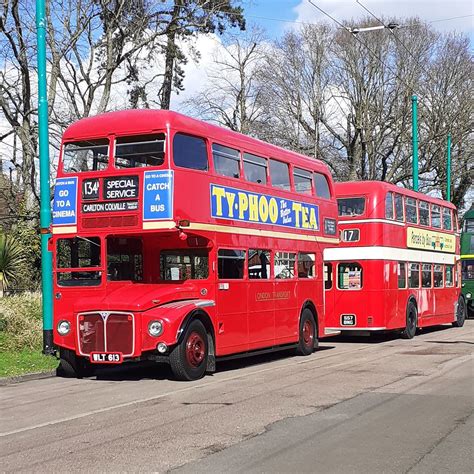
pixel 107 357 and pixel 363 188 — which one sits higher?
pixel 363 188

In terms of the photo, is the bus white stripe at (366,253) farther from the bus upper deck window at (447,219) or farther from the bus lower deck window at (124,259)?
the bus lower deck window at (124,259)

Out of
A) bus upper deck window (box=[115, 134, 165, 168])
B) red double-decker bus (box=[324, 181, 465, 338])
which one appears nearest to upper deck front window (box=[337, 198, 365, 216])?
red double-decker bus (box=[324, 181, 465, 338])

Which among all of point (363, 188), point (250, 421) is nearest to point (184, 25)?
point (363, 188)

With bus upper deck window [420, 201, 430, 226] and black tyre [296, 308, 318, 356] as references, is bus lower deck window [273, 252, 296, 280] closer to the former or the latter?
black tyre [296, 308, 318, 356]

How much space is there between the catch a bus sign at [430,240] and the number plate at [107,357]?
41.7 ft

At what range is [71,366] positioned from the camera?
13.7 meters

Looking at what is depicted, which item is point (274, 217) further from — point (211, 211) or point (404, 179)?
point (404, 179)

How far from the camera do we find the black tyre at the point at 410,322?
22727 millimetres

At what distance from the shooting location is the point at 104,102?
998 inches

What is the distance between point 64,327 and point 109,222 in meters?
1.95

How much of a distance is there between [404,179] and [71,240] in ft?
101

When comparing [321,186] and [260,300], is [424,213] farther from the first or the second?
[260,300]

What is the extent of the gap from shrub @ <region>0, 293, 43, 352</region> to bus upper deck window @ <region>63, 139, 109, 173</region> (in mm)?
3935

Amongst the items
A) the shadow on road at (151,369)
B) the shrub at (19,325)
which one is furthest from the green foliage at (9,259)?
the shadow on road at (151,369)
